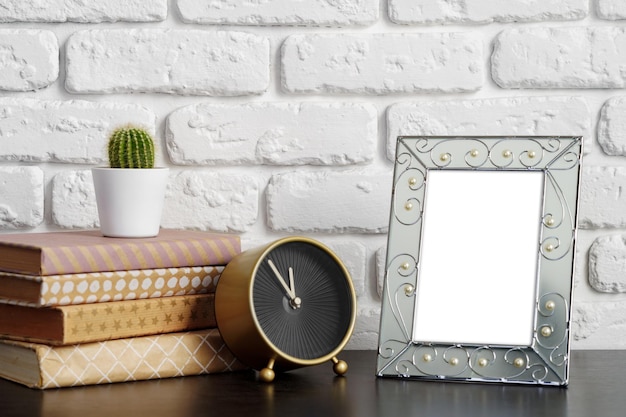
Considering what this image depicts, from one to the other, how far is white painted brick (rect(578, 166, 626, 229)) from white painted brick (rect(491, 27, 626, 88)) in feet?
0.42

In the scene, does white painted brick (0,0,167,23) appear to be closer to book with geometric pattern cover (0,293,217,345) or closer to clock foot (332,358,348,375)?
book with geometric pattern cover (0,293,217,345)

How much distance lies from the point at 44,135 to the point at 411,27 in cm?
55

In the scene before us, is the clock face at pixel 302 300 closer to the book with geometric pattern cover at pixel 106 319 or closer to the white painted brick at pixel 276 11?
the book with geometric pattern cover at pixel 106 319

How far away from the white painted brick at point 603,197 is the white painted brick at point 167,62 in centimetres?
49

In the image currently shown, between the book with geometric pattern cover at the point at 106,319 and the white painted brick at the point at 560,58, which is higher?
the white painted brick at the point at 560,58

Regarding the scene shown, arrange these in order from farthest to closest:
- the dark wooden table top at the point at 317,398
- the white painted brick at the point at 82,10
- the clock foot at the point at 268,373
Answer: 1. the white painted brick at the point at 82,10
2. the clock foot at the point at 268,373
3. the dark wooden table top at the point at 317,398

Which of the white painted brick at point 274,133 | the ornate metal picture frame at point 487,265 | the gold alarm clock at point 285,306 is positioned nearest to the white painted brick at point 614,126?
the ornate metal picture frame at point 487,265

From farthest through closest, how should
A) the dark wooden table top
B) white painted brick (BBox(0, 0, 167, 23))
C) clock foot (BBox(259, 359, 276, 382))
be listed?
1. white painted brick (BBox(0, 0, 167, 23))
2. clock foot (BBox(259, 359, 276, 382))
3. the dark wooden table top

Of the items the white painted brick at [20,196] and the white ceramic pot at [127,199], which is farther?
the white painted brick at [20,196]

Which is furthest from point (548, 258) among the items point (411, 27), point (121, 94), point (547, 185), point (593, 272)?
point (121, 94)

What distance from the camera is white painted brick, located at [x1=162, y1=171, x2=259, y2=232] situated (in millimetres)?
1242

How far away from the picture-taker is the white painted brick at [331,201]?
124cm

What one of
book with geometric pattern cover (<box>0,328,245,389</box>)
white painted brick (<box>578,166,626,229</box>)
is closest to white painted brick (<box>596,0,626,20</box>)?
white painted brick (<box>578,166,626,229</box>)

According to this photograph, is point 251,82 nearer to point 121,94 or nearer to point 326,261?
point 121,94
